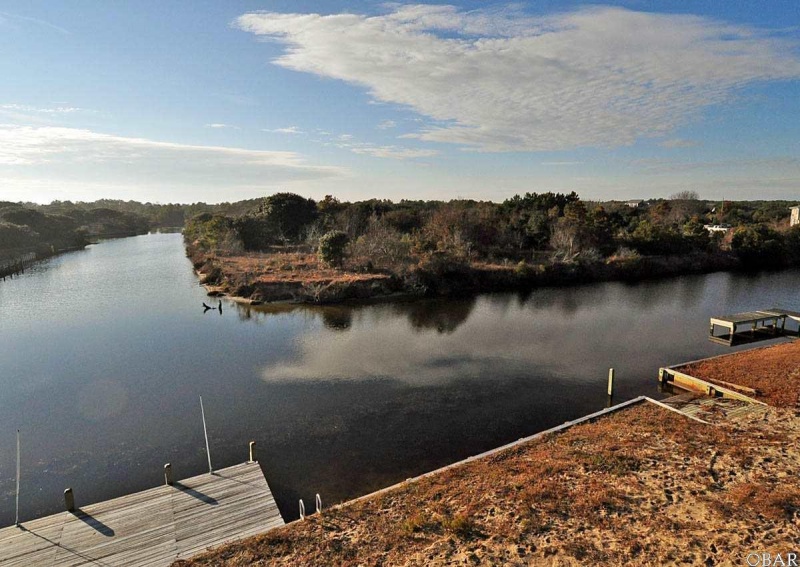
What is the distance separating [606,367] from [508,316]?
9.87 meters

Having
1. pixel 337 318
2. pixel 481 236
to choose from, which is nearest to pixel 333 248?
pixel 337 318

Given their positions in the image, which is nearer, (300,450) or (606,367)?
(300,450)

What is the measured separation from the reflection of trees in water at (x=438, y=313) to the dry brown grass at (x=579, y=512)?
14999mm

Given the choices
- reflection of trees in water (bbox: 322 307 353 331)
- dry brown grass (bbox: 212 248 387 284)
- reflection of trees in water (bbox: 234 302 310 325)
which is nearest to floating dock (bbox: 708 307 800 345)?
reflection of trees in water (bbox: 322 307 353 331)

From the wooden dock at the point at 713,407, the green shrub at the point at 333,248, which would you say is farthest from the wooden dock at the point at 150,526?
the green shrub at the point at 333,248

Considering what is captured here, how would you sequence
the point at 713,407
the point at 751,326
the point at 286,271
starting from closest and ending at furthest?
the point at 713,407, the point at 751,326, the point at 286,271

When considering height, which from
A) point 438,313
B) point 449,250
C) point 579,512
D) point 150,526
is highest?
point 449,250

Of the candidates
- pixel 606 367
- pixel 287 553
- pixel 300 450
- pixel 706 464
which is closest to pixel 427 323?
pixel 606 367

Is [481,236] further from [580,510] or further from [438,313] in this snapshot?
[580,510]

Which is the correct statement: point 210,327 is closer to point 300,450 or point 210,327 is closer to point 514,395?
point 300,450

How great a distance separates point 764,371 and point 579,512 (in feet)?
41.9

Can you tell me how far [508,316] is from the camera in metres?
28.2

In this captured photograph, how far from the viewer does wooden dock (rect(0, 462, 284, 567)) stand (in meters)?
8.22

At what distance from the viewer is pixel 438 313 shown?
29375 millimetres
